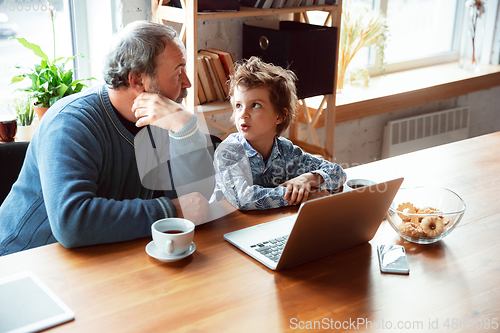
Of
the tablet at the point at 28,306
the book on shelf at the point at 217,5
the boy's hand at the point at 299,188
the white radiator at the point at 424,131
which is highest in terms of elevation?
the book on shelf at the point at 217,5

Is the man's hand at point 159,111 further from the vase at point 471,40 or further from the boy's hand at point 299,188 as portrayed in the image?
the vase at point 471,40

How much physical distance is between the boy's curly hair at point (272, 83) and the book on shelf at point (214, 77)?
2.07 feet

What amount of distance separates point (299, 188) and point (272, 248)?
336 millimetres

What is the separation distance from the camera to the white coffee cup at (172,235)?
1.10 metres

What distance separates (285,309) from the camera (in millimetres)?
946

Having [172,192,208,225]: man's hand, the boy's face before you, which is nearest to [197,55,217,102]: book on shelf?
the boy's face

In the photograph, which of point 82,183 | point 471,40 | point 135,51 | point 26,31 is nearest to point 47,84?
point 26,31

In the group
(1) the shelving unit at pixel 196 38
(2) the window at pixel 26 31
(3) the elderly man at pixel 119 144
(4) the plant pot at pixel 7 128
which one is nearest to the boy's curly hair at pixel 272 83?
(3) the elderly man at pixel 119 144

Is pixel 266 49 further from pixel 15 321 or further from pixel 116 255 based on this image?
pixel 15 321

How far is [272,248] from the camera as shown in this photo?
1.17m

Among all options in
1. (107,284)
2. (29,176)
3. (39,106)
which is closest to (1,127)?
(39,106)

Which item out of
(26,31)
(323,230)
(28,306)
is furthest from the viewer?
(26,31)

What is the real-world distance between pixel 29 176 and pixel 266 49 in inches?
58.6

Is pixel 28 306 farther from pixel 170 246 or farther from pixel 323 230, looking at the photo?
pixel 323 230
